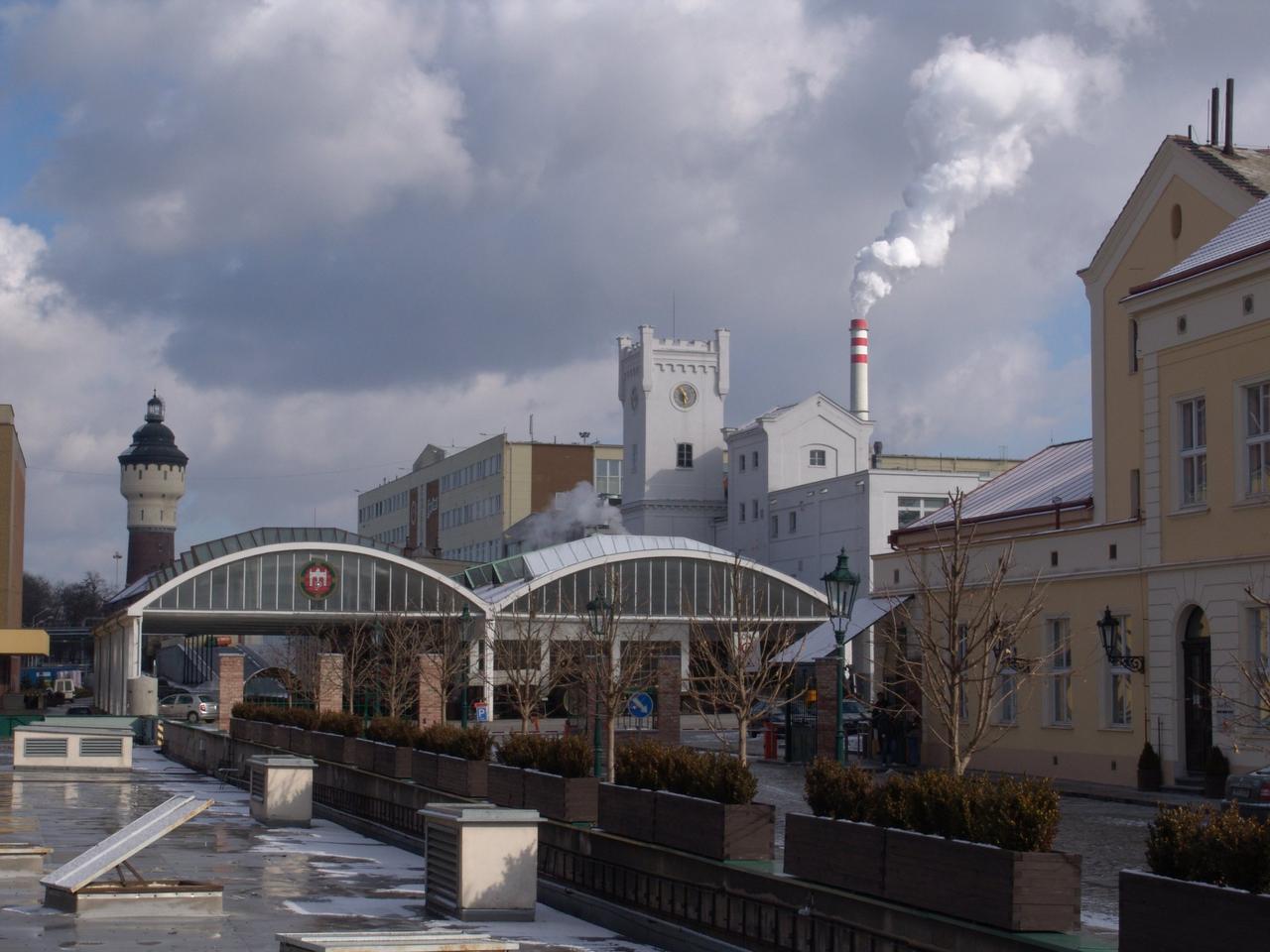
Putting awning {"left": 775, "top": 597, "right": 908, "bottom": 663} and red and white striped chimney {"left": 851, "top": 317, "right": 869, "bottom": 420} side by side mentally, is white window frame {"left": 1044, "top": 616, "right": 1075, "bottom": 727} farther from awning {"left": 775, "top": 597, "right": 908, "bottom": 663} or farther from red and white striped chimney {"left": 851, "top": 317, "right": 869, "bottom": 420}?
red and white striped chimney {"left": 851, "top": 317, "right": 869, "bottom": 420}

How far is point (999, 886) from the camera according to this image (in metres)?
9.45

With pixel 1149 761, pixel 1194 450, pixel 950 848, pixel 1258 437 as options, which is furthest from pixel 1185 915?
pixel 1149 761

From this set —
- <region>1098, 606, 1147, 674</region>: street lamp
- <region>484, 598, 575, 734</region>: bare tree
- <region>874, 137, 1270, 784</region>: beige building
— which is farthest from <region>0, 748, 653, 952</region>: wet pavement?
<region>1098, 606, 1147, 674</region>: street lamp

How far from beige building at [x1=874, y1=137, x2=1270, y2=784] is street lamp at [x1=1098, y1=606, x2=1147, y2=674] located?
0.21ft

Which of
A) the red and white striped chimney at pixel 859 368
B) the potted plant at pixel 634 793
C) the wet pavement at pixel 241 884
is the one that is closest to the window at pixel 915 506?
the red and white striped chimney at pixel 859 368

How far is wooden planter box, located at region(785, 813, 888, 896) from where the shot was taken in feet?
35.2

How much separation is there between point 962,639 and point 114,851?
67.7ft

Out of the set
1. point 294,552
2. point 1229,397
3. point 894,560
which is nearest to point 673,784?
point 1229,397

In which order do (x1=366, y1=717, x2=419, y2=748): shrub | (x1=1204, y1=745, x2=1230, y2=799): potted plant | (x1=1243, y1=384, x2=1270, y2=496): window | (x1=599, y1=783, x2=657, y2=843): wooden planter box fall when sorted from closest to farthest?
(x1=599, y1=783, x2=657, y2=843): wooden planter box → (x1=366, y1=717, x2=419, y2=748): shrub → (x1=1204, y1=745, x2=1230, y2=799): potted plant → (x1=1243, y1=384, x2=1270, y2=496): window

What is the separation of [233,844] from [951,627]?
8350mm

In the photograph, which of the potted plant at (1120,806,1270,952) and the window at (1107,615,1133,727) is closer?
the potted plant at (1120,806,1270,952)

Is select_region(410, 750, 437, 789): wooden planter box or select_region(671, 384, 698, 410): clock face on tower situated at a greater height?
select_region(671, 384, 698, 410): clock face on tower

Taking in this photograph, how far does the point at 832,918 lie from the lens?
10.7 meters

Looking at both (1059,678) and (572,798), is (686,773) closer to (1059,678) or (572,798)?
(572,798)
